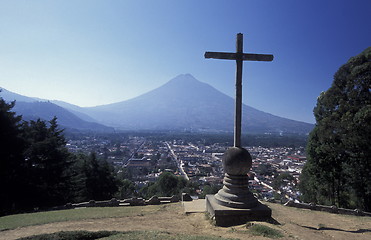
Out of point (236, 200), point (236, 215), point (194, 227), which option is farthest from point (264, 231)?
point (194, 227)

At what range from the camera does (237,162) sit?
6.38m

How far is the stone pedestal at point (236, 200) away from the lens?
5844 millimetres

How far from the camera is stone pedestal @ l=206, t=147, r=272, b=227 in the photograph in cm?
584

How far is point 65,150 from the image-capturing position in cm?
1449

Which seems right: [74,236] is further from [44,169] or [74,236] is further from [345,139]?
[345,139]

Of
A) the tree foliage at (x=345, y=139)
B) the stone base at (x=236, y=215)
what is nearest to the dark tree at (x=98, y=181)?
the stone base at (x=236, y=215)

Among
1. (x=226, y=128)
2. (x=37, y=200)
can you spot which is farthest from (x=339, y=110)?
(x=226, y=128)

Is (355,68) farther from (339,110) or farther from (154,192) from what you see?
(154,192)

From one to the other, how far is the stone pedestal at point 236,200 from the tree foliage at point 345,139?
6543 millimetres

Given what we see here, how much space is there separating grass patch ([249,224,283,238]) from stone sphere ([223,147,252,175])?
163 cm

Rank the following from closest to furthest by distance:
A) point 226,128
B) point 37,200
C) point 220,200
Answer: point 220,200, point 37,200, point 226,128

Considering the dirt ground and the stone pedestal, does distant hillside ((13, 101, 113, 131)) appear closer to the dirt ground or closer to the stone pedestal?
the dirt ground

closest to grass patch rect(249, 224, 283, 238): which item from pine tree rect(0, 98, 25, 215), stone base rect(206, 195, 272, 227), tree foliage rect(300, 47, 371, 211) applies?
stone base rect(206, 195, 272, 227)

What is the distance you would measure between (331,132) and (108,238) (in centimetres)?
1112
